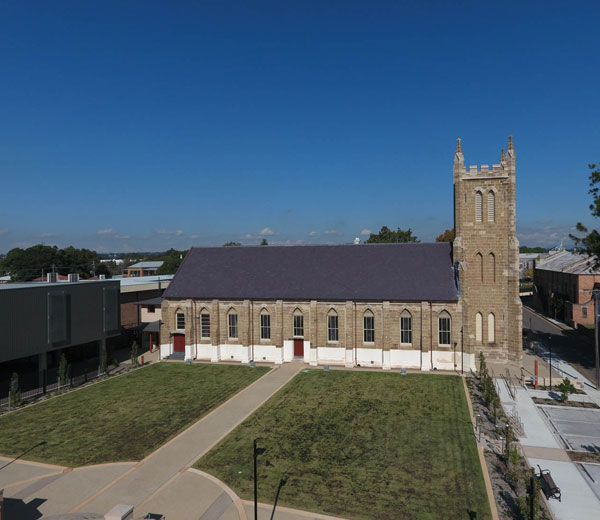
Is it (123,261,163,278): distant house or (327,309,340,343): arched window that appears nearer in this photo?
(327,309,340,343): arched window

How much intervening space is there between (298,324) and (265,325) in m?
3.48

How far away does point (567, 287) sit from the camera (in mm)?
64812

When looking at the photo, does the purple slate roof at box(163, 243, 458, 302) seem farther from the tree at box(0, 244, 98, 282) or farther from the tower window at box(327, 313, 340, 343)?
the tree at box(0, 244, 98, 282)

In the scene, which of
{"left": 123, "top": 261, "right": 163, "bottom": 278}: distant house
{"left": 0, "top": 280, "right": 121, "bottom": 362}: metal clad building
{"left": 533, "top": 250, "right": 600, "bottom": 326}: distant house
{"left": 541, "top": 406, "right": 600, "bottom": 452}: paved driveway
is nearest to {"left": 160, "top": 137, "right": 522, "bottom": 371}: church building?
{"left": 0, "top": 280, "right": 121, "bottom": 362}: metal clad building

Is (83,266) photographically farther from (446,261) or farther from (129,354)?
(446,261)

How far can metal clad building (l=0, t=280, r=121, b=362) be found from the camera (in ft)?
107

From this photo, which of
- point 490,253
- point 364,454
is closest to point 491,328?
point 490,253

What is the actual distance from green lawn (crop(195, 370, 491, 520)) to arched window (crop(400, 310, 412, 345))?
6.46m

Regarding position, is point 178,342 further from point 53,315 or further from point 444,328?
point 444,328

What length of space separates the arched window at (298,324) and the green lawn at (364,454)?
914cm

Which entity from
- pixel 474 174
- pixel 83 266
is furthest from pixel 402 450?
pixel 83 266

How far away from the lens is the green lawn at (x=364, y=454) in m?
18.0

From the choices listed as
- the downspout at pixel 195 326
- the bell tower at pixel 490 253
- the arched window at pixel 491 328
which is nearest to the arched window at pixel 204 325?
the downspout at pixel 195 326

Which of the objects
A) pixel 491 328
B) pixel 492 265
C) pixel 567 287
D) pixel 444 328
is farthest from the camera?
pixel 567 287
